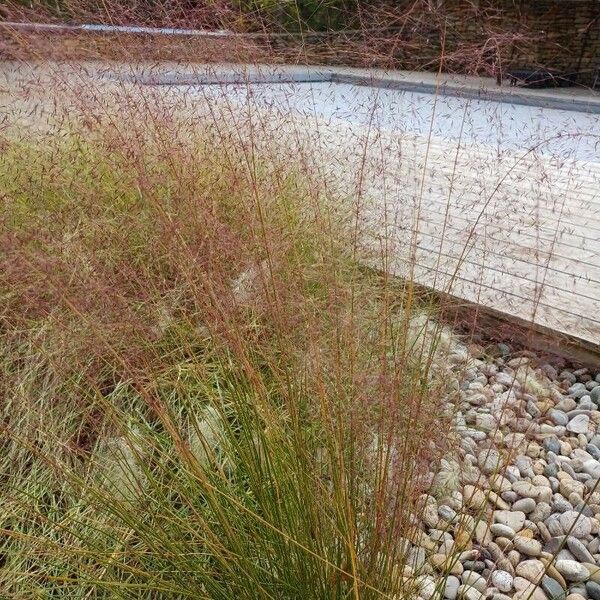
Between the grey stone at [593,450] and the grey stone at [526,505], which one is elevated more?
the grey stone at [526,505]

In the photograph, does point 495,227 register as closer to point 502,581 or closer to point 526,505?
point 526,505

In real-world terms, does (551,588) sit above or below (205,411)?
below

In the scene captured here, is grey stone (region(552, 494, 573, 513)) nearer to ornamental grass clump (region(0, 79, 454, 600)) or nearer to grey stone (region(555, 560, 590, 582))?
grey stone (region(555, 560, 590, 582))

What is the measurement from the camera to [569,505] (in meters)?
1.66

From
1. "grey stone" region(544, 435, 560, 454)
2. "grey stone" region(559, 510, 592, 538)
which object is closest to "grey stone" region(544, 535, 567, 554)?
"grey stone" region(559, 510, 592, 538)

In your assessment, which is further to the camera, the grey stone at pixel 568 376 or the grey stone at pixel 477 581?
the grey stone at pixel 568 376

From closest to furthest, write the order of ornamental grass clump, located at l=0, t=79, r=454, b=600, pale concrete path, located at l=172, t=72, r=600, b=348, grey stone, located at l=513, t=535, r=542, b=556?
ornamental grass clump, located at l=0, t=79, r=454, b=600 < grey stone, located at l=513, t=535, r=542, b=556 < pale concrete path, located at l=172, t=72, r=600, b=348

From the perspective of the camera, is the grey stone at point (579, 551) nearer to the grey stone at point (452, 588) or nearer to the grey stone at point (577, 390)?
the grey stone at point (452, 588)

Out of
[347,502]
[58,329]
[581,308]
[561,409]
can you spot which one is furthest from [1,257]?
[581,308]

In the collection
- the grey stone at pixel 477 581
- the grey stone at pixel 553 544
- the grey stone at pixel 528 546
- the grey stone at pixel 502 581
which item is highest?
the grey stone at pixel 502 581

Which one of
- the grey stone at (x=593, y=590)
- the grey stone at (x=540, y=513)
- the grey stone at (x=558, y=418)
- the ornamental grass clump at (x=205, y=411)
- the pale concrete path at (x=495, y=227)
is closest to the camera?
the ornamental grass clump at (x=205, y=411)

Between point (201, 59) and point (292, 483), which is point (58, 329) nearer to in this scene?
point (201, 59)

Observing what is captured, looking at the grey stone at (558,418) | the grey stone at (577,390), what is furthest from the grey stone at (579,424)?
the grey stone at (577,390)

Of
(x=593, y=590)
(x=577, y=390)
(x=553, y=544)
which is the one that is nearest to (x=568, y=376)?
(x=577, y=390)
